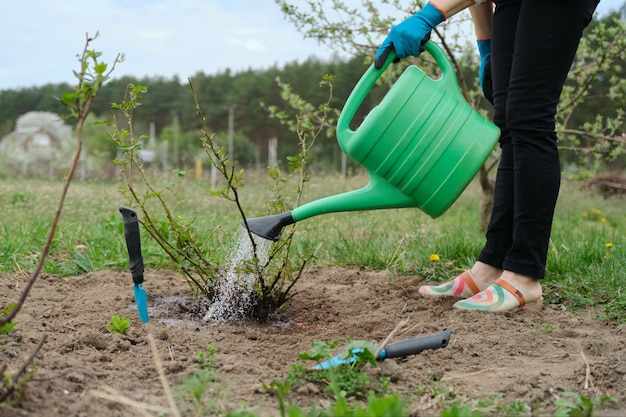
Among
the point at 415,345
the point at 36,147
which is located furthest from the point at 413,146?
the point at 36,147

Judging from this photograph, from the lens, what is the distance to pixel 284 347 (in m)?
1.74

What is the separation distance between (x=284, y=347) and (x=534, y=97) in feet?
3.63

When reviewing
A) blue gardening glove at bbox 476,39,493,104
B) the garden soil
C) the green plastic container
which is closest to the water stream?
the garden soil

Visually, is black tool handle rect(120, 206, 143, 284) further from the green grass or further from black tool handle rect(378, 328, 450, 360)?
black tool handle rect(378, 328, 450, 360)

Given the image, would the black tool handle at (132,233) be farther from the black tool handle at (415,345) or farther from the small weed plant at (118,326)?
the black tool handle at (415,345)

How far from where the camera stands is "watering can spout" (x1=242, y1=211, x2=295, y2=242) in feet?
6.17

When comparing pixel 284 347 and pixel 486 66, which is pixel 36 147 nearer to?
pixel 486 66

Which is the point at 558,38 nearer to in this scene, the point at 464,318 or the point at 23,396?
the point at 464,318

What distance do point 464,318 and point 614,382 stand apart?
620 mm

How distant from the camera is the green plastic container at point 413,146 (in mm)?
1854

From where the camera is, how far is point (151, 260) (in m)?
3.00

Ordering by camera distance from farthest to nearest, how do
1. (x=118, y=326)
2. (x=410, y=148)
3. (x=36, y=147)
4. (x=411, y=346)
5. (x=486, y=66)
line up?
(x=36, y=147)
(x=486, y=66)
(x=410, y=148)
(x=118, y=326)
(x=411, y=346)

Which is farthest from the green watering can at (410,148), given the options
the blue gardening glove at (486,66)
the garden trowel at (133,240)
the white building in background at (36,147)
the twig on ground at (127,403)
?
the white building in background at (36,147)

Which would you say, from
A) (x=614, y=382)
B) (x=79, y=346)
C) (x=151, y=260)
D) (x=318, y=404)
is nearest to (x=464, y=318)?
(x=614, y=382)
